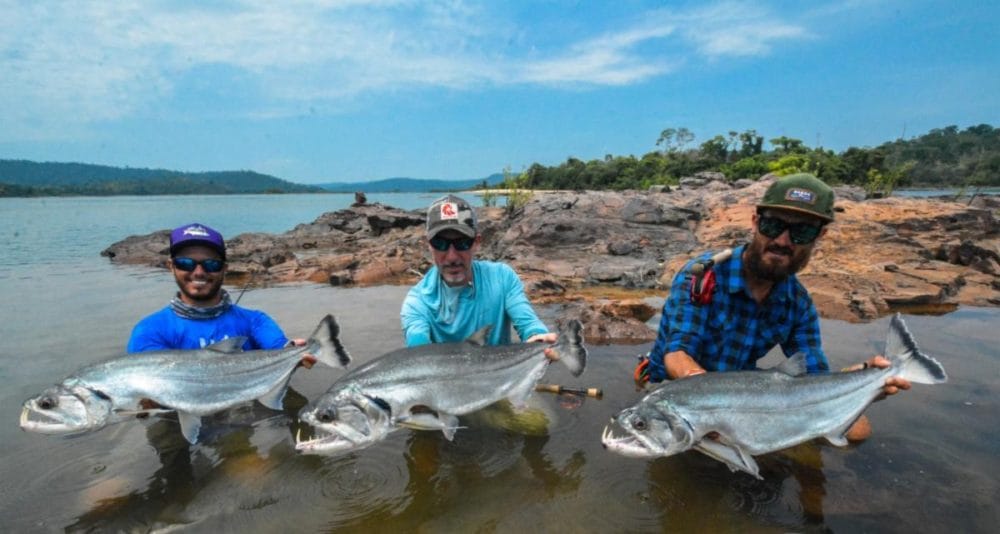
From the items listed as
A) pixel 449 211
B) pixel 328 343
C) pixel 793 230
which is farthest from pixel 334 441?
pixel 793 230

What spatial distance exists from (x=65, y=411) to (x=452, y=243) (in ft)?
11.2

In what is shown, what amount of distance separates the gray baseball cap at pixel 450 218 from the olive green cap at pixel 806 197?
271 centimetres

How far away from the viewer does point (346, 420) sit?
391 cm

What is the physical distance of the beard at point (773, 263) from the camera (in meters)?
4.66

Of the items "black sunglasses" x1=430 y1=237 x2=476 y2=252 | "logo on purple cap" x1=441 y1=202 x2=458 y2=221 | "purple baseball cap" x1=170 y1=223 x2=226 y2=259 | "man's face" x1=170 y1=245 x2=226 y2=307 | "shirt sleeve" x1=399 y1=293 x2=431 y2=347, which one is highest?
"logo on purple cap" x1=441 y1=202 x2=458 y2=221

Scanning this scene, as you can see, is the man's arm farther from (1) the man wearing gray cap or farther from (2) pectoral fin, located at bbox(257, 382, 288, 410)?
(2) pectoral fin, located at bbox(257, 382, 288, 410)

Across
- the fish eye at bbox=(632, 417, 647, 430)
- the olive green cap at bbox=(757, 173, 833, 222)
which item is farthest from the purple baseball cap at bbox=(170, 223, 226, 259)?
the olive green cap at bbox=(757, 173, 833, 222)

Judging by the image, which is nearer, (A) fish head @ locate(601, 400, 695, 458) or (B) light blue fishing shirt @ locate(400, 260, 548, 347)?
(A) fish head @ locate(601, 400, 695, 458)

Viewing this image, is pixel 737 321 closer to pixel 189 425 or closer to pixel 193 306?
pixel 189 425

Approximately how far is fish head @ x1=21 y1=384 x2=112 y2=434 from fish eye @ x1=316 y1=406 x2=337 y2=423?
6.05 feet

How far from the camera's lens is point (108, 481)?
4832 mm

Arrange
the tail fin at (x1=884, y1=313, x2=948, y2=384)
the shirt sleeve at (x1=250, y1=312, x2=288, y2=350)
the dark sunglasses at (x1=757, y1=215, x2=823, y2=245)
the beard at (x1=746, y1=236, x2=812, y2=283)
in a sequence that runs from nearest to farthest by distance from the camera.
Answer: the tail fin at (x1=884, y1=313, x2=948, y2=384) < the dark sunglasses at (x1=757, y1=215, x2=823, y2=245) < the beard at (x1=746, y1=236, x2=812, y2=283) < the shirt sleeve at (x1=250, y1=312, x2=288, y2=350)

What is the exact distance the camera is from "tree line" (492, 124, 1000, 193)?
50778mm

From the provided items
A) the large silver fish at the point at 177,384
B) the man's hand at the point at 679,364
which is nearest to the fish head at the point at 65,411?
the large silver fish at the point at 177,384
